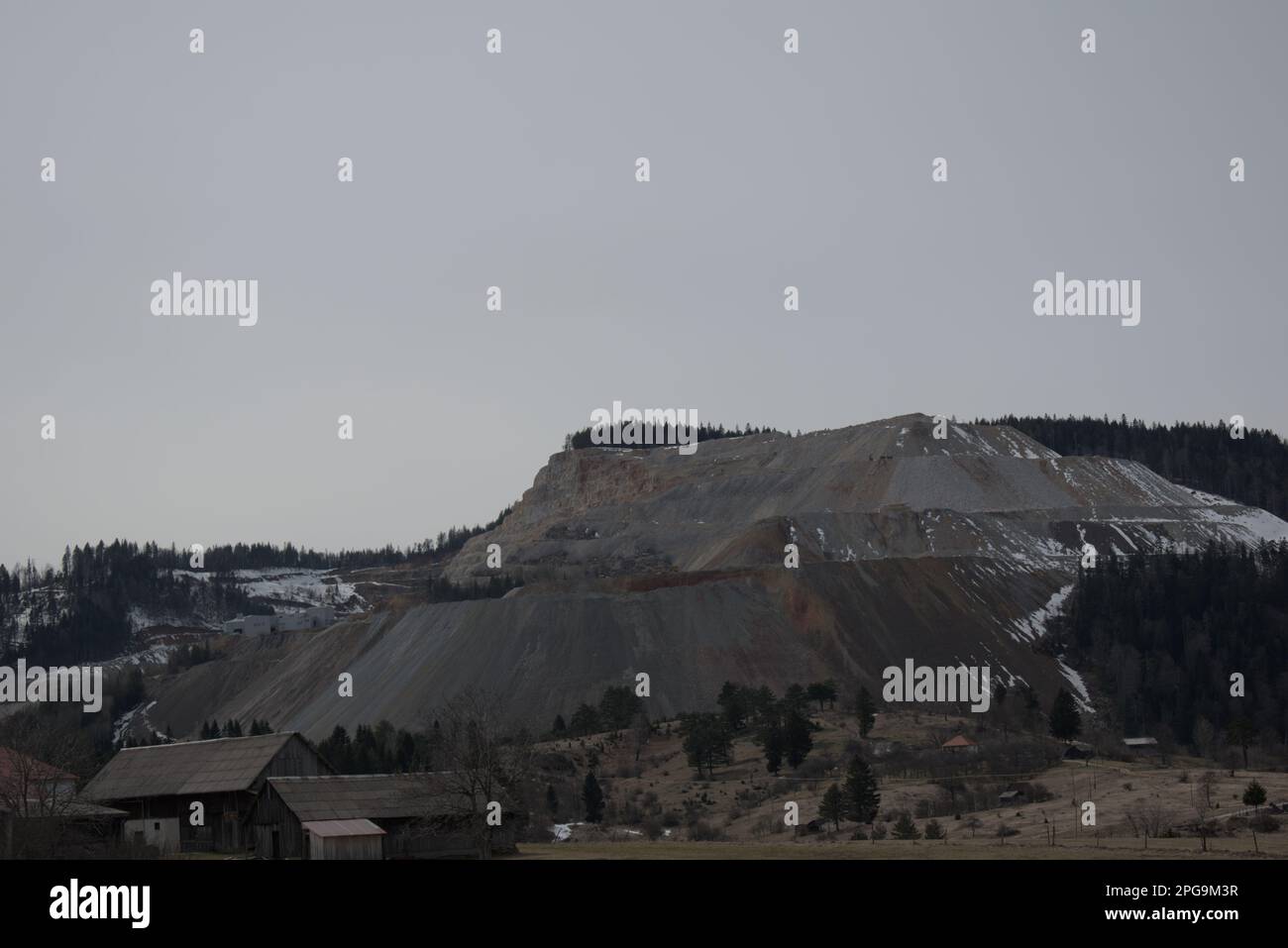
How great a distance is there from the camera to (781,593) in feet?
405

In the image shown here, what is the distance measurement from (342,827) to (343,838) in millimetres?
613

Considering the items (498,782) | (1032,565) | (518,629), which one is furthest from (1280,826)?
(1032,565)

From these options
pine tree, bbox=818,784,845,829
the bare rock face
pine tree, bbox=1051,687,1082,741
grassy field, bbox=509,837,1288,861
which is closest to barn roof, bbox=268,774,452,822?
grassy field, bbox=509,837,1288,861

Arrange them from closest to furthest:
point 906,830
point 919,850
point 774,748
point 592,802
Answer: point 919,850
point 906,830
point 592,802
point 774,748

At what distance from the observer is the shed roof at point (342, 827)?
49344 millimetres

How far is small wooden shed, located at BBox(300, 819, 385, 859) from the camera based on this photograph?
48938 mm

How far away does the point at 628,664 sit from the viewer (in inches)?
4345

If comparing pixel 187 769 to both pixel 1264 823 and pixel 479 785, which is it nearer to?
pixel 479 785

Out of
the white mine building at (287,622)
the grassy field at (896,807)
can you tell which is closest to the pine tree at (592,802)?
the grassy field at (896,807)

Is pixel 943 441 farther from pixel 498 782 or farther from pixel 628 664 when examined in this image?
pixel 498 782

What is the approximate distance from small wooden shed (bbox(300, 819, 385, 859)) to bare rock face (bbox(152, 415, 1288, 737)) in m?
50.9

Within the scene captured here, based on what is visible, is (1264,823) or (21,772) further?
(21,772)

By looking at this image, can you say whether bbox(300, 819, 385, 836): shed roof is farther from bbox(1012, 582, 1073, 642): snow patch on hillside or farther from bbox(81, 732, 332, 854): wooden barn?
bbox(1012, 582, 1073, 642): snow patch on hillside

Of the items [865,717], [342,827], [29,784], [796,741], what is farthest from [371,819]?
[865,717]
